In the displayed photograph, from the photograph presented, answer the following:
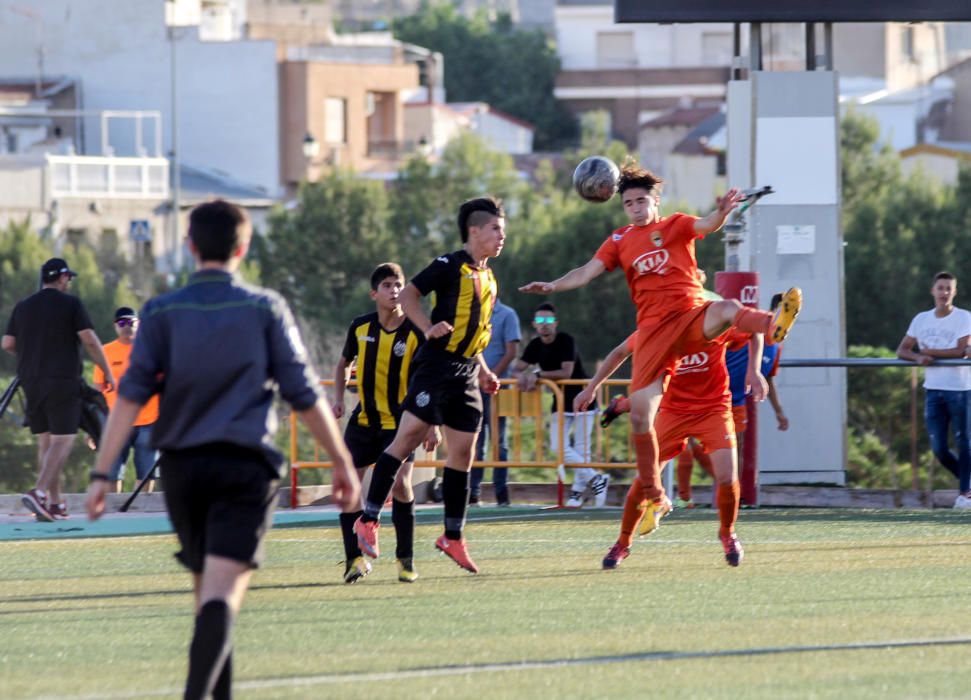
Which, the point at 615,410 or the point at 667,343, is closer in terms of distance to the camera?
the point at 667,343

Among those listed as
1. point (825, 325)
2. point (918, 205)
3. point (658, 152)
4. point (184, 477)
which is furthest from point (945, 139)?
point (184, 477)

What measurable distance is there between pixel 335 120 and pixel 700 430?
69199 millimetres

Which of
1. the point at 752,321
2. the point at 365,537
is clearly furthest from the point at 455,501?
the point at 752,321

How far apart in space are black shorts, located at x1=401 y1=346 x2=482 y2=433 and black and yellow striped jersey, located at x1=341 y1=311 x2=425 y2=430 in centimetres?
51

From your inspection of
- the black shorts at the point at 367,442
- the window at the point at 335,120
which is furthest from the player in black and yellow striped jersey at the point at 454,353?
the window at the point at 335,120

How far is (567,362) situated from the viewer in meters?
17.5

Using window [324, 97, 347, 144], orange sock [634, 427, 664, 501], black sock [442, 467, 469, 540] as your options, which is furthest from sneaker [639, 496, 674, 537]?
window [324, 97, 347, 144]

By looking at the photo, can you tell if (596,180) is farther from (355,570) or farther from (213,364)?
(213,364)

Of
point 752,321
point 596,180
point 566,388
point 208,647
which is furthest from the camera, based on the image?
point 566,388

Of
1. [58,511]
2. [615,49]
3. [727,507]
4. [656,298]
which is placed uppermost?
[615,49]

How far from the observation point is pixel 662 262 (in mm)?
10594

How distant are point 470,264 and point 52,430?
233 inches

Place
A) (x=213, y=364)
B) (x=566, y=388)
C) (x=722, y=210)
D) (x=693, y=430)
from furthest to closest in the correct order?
(x=566, y=388)
(x=693, y=430)
(x=722, y=210)
(x=213, y=364)

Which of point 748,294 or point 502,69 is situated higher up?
point 502,69
